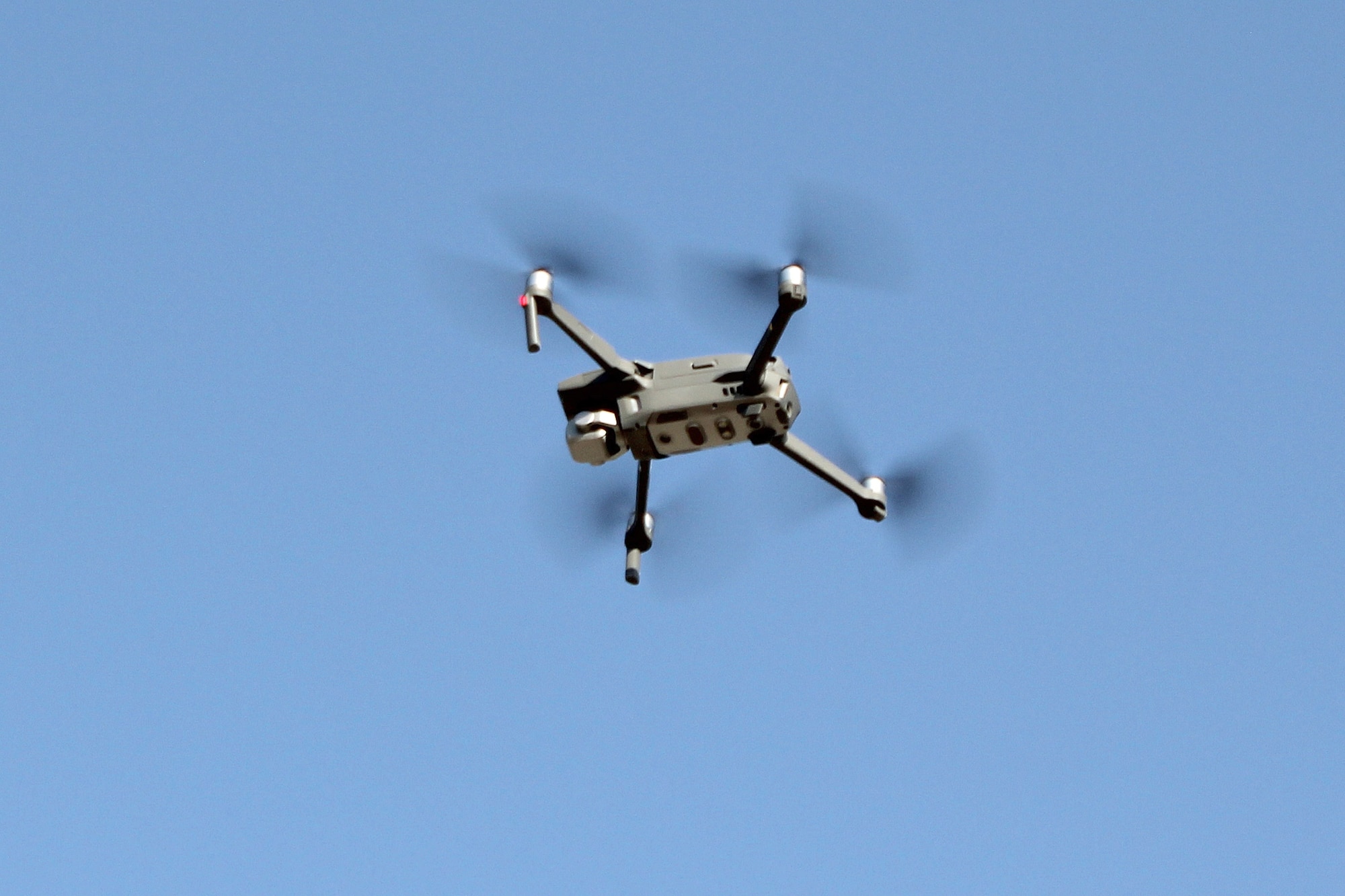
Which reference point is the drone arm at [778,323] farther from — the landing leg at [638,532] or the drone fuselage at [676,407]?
the landing leg at [638,532]

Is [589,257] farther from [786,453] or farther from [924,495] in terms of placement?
[924,495]

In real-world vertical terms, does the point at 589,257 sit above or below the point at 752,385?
above

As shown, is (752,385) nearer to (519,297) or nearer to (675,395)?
(675,395)

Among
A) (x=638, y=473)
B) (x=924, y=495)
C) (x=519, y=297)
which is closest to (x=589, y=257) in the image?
(x=519, y=297)

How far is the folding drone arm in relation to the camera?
96.6 feet

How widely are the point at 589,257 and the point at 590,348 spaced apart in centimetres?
128

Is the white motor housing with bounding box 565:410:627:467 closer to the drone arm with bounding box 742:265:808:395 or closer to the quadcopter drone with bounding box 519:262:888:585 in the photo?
the quadcopter drone with bounding box 519:262:888:585

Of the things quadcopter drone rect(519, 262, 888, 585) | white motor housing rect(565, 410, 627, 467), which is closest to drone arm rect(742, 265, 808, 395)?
quadcopter drone rect(519, 262, 888, 585)

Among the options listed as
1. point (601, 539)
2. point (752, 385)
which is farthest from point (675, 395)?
point (601, 539)

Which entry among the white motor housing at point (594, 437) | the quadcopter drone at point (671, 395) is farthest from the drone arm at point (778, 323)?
the white motor housing at point (594, 437)

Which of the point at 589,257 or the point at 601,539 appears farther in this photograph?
the point at 601,539

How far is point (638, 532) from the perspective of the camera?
3191 cm

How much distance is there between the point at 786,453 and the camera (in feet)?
100

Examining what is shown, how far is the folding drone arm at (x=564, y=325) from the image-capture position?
29453 mm
